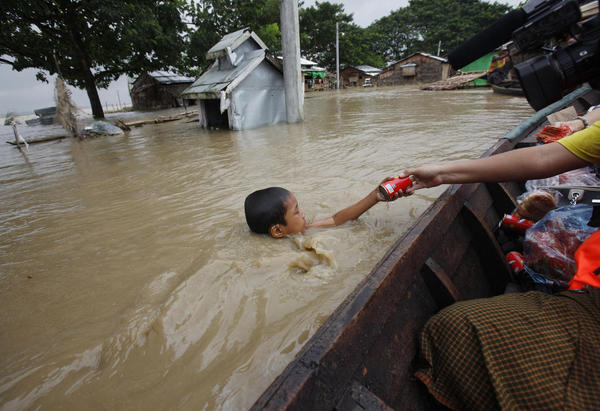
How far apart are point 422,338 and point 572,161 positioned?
3.33 ft

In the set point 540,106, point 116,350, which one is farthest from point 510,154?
point 116,350

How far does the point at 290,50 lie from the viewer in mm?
9539

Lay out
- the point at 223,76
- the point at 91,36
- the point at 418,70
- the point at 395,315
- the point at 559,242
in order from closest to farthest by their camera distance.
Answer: the point at 395,315
the point at 559,242
the point at 223,76
the point at 91,36
the point at 418,70

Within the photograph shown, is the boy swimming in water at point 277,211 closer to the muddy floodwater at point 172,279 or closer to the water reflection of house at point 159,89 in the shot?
the muddy floodwater at point 172,279

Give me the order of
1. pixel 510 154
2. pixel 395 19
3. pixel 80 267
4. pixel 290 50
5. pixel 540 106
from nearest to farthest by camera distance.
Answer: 1. pixel 510 154
2. pixel 540 106
3. pixel 80 267
4. pixel 290 50
5. pixel 395 19

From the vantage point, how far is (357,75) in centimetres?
3838

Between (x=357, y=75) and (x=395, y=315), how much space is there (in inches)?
1631

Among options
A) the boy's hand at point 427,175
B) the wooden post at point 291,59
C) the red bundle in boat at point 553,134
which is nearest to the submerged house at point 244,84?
the wooden post at point 291,59

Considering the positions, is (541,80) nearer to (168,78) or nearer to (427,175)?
(427,175)

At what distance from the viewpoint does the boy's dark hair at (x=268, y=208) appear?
2.60 meters

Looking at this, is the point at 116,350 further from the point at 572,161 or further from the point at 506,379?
the point at 572,161

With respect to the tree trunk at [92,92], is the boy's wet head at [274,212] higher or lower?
lower

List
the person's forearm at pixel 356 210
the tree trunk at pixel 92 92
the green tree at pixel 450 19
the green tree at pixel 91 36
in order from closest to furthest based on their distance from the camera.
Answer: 1. the person's forearm at pixel 356 210
2. the green tree at pixel 91 36
3. the tree trunk at pixel 92 92
4. the green tree at pixel 450 19

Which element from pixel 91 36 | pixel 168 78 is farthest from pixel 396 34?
pixel 91 36
